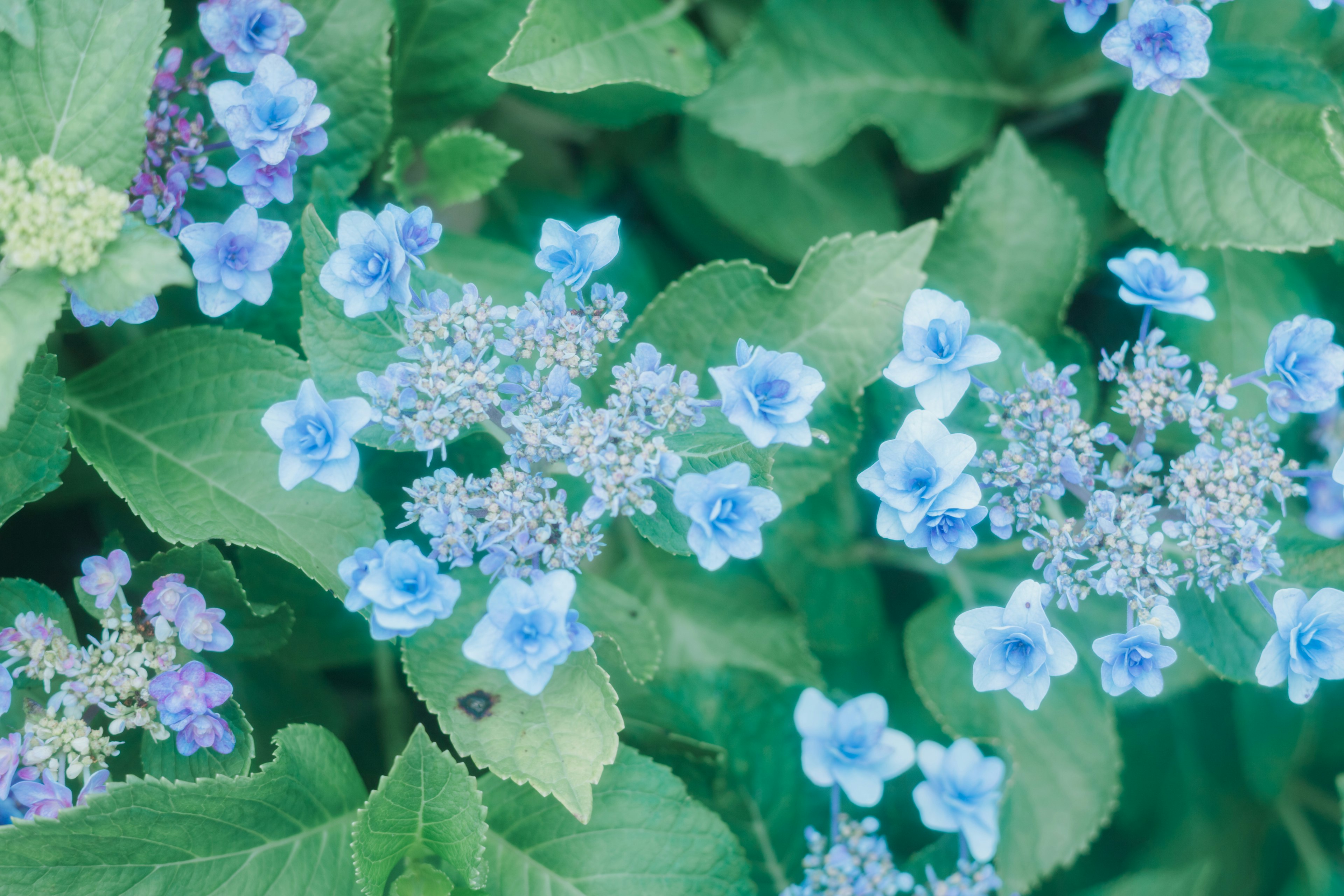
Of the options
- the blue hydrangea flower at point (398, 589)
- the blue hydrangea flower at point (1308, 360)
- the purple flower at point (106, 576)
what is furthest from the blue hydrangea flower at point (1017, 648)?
the purple flower at point (106, 576)

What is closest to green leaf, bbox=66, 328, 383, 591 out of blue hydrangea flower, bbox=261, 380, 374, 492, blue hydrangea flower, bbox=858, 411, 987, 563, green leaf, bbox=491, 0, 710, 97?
blue hydrangea flower, bbox=261, 380, 374, 492

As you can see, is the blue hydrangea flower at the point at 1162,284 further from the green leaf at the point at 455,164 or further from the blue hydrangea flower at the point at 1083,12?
the green leaf at the point at 455,164

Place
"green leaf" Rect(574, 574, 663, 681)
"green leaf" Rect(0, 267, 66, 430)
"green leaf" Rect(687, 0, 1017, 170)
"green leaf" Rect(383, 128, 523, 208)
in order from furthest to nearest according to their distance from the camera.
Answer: "green leaf" Rect(687, 0, 1017, 170)
"green leaf" Rect(383, 128, 523, 208)
"green leaf" Rect(574, 574, 663, 681)
"green leaf" Rect(0, 267, 66, 430)

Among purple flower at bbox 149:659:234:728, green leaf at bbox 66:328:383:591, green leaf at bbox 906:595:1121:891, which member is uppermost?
green leaf at bbox 66:328:383:591

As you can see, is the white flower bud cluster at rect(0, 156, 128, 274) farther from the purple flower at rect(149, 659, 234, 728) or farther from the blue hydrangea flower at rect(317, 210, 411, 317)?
the purple flower at rect(149, 659, 234, 728)

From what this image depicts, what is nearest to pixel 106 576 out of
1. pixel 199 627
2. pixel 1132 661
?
pixel 199 627
